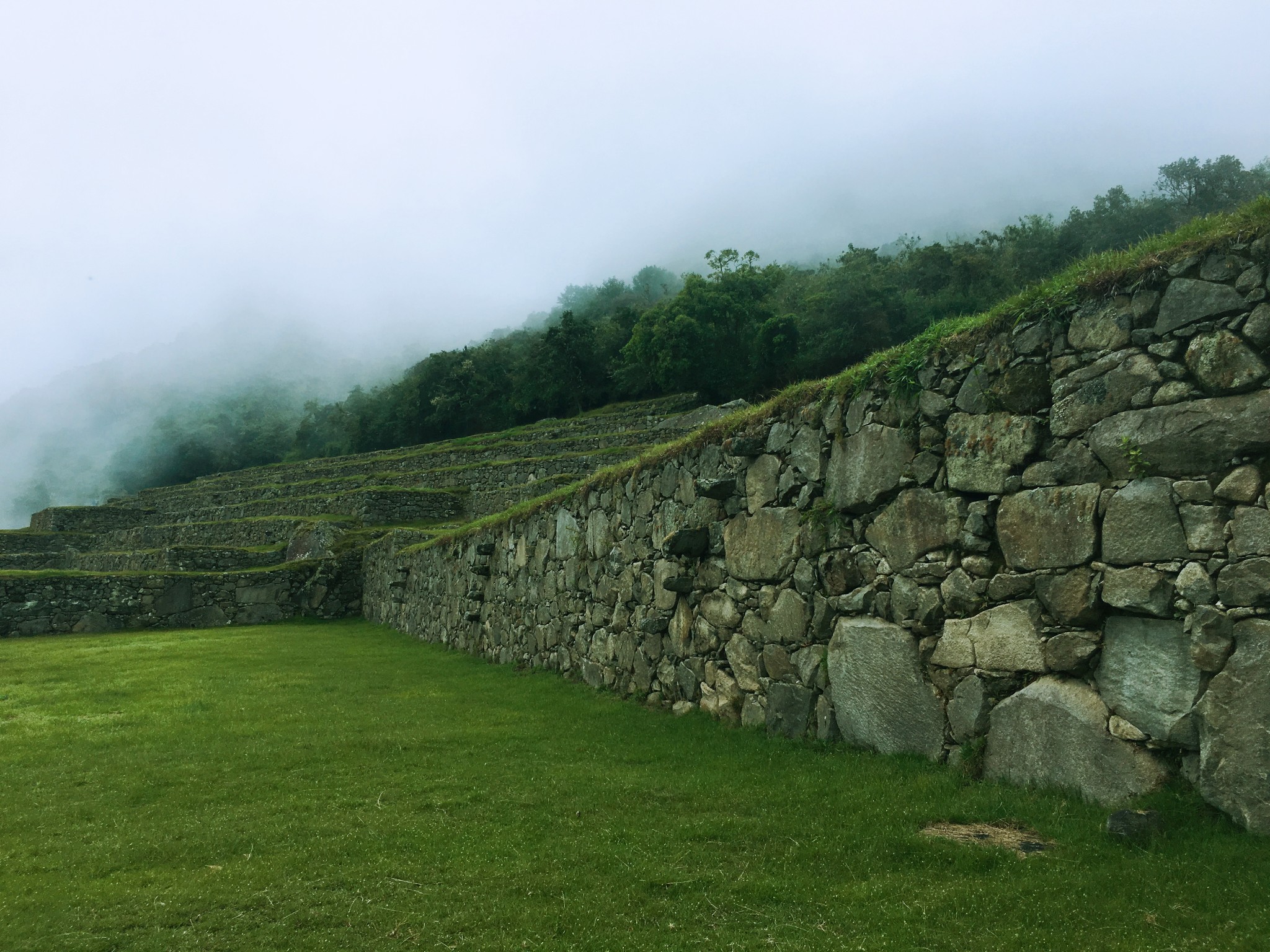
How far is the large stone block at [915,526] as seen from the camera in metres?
5.35

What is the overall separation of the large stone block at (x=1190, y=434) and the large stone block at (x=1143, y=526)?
0.10 meters

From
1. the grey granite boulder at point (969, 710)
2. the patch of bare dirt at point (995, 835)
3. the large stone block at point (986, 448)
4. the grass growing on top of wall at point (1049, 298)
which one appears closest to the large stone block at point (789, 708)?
the grey granite boulder at point (969, 710)

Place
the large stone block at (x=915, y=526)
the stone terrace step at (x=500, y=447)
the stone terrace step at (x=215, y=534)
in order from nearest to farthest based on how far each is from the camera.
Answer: the large stone block at (x=915, y=526)
the stone terrace step at (x=215, y=534)
the stone terrace step at (x=500, y=447)

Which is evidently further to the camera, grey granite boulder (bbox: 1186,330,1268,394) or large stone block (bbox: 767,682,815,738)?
large stone block (bbox: 767,682,815,738)

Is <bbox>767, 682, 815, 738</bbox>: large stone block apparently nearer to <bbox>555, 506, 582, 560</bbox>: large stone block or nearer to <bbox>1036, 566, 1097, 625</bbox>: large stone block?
<bbox>1036, 566, 1097, 625</bbox>: large stone block

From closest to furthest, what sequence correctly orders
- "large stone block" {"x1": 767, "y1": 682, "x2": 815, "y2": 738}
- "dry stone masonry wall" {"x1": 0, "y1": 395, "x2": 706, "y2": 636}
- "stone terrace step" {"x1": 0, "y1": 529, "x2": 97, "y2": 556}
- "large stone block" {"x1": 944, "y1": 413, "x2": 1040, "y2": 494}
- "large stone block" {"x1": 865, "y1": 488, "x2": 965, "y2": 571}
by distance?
"large stone block" {"x1": 944, "y1": 413, "x2": 1040, "y2": 494} < "large stone block" {"x1": 865, "y1": 488, "x2": 965, "y2": 571} < "large stone block" {"x1": 767, "y1": 682, "x2": 815, "y2": 738} < "dry stone masonry wall" {"x1": 0, "y1": 395, "x2": 706, "y2": 636} < "stone terrace step" {"x1": 0, "y1": 529, "x2": 97, "y2": 556}

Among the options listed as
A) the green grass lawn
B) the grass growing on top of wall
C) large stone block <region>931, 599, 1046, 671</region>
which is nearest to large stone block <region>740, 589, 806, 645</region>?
the green grass lawn

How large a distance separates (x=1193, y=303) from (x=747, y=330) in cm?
4426

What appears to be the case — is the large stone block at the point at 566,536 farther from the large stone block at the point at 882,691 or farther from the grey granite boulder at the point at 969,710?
the grey granite boulder at the point at 969,710

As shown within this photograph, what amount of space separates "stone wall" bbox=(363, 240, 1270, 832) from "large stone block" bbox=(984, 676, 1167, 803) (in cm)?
1

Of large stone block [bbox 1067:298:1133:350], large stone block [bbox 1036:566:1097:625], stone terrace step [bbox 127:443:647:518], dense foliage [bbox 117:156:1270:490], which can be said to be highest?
dense foliage [bbox 117:156:1270:490]

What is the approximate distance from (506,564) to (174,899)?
965 cm

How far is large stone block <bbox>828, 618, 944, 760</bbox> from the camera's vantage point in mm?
5414

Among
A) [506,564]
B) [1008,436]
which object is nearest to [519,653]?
[506,564]
